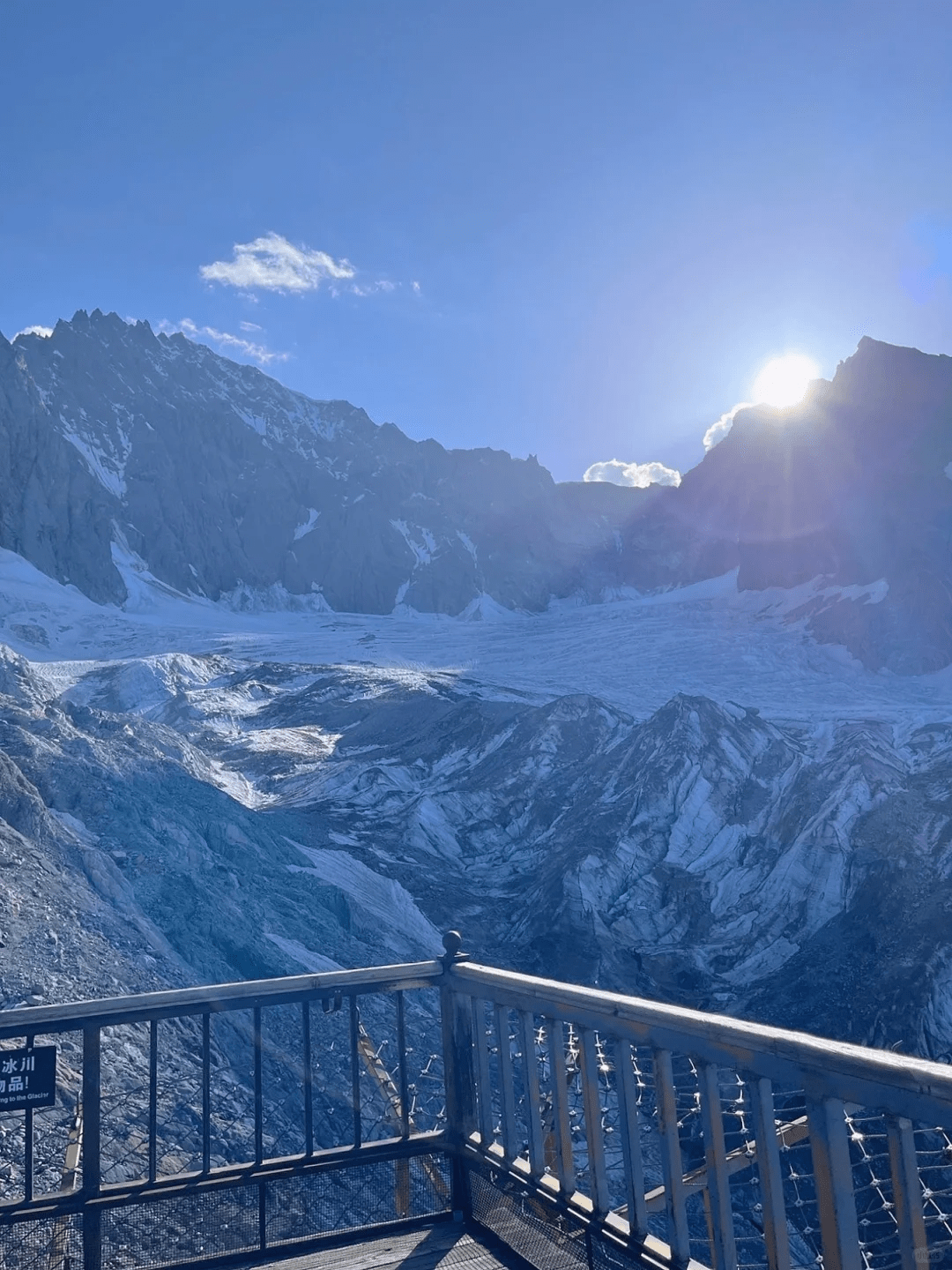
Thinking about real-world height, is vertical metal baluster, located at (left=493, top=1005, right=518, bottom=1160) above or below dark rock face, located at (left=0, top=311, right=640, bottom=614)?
below

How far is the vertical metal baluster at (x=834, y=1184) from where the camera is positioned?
7.88 feet

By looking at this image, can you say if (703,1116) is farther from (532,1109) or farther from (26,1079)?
(26,1079)

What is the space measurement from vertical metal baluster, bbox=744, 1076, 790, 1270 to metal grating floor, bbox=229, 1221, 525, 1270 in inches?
56.7

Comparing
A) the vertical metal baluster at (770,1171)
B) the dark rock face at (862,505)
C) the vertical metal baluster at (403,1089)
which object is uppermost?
the dark rock face at (862,505)

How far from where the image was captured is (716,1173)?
279 cm

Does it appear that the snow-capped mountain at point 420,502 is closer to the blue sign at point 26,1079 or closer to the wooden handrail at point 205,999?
the wooden handrail at point 205,999

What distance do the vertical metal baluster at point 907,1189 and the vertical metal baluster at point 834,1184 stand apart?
0.13m

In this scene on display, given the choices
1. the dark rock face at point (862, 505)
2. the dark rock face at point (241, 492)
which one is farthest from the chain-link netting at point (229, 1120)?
the dark rock face at point (241, 492)

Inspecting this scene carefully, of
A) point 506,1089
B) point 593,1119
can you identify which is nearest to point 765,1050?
point 593,1119

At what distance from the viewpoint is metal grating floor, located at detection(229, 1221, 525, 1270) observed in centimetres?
376

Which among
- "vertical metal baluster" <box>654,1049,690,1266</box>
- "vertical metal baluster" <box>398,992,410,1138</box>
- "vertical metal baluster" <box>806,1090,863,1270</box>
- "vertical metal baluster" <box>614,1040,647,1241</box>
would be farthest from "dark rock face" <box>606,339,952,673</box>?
"vertical metal baluster" <box>806,1090,863,1270</box>

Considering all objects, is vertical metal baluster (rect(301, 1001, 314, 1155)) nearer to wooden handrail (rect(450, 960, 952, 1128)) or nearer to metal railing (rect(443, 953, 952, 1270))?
metal railing (rect(443, 953, 952, 1270))

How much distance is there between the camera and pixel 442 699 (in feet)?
145

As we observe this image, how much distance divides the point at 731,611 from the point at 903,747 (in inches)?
1604
